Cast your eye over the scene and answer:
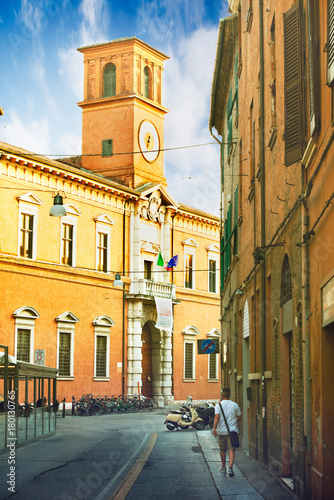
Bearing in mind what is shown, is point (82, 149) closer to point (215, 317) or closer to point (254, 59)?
point (215, 317)

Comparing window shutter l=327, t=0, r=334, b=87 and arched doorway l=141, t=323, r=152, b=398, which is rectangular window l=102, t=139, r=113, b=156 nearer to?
arched doorway l=141, t=323, r=152, b=398

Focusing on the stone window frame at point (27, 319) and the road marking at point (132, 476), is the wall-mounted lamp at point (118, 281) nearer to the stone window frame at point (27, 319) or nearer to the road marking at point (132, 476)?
the stone window frame at point (27, 319)

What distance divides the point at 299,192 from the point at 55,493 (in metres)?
5.86

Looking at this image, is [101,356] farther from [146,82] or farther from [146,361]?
[146,82]

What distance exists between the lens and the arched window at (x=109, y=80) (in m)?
48.6

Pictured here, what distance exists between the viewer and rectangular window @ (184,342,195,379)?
164ft

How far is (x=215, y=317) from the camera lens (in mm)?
53688

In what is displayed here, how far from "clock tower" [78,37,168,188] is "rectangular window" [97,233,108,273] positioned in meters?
4.76

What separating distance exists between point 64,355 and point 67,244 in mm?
5606

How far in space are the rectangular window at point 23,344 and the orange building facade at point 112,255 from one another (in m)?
0.07

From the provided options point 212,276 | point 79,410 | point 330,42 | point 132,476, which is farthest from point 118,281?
point 330,42

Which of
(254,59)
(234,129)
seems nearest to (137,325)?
(234,129)

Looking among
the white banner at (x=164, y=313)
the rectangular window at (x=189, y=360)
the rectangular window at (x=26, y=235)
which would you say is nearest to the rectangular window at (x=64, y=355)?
the rectangular window at (x=26, y=235)

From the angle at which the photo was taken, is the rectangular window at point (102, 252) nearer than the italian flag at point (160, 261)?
Yes
